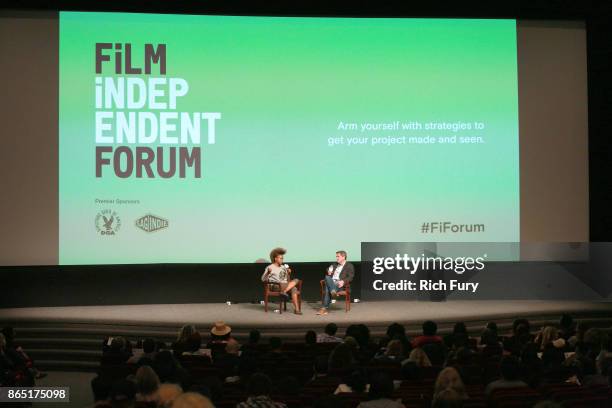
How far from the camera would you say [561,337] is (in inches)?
293

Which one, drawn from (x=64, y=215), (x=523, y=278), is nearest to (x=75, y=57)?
(x=64, y=215)

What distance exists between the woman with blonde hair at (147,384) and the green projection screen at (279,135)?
224 inches

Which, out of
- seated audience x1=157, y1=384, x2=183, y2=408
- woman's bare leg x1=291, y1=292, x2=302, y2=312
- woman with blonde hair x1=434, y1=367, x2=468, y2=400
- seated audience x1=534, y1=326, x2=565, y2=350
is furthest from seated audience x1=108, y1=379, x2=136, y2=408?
woman's bare leg x1=291, y1=292, x2=302, y2=312

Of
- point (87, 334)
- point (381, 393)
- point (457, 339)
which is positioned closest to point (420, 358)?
point (457, 339)

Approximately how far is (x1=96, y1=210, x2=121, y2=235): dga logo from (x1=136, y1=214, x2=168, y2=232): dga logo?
0.27m

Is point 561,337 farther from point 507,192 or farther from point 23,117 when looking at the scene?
point 23,117

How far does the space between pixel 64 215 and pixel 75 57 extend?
1.97 meters

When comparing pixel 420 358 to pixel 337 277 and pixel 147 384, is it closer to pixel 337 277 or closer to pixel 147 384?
pixel 147 384

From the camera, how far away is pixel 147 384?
16.3 ft

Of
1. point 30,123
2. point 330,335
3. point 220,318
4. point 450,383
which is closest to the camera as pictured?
point 450,383

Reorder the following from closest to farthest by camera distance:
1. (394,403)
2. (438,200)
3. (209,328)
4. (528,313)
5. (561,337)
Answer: (394,403), (561,337), (209,328), (528,313), (438,200)

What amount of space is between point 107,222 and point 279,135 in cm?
242

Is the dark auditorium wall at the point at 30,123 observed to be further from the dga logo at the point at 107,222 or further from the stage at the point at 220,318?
the stage at the point at 220,318

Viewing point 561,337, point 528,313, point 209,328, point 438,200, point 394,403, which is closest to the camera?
point 394,403
